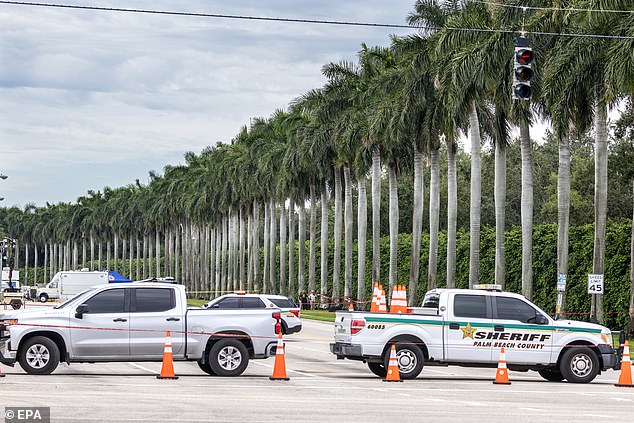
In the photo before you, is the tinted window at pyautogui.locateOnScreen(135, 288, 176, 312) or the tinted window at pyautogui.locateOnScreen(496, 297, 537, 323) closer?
the tinted window at pyautogui.locateOnScreen(135, 288, 176, 312)

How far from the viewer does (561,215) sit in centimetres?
4353

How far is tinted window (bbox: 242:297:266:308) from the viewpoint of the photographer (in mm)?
34812

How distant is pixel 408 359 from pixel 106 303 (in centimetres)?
638

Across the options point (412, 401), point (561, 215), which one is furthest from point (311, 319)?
point (412, 401)

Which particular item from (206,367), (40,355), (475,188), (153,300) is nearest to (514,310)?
(206,367)

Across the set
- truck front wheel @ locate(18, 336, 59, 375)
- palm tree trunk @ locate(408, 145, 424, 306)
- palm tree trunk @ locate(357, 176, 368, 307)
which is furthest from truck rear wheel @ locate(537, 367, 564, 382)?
palm tree trunk @ locate(357, 176, 368, 307)

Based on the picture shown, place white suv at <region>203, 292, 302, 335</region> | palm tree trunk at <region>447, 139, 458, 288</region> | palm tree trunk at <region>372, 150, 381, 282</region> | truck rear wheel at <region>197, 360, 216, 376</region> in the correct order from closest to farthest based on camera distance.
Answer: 1. truck rear wheel at <region>197, 360, 216, 376</region>
2. white suv at <region>203, 292, 302, 335</region>
3. palm tree trunk at <region>447, 139, 458, 288</region>
4. palm tree trunk at <region>372, 150, 381, 282</region>

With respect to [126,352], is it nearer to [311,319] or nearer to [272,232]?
[311,319]

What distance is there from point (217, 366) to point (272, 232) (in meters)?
71.8

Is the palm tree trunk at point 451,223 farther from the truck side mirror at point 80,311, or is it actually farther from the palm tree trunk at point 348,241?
the truck side mirror at point 80,311

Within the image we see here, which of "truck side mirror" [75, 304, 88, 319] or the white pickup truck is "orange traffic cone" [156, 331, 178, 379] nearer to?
the white pickup truck

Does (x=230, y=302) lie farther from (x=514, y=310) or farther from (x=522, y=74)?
(x=522, y=74)

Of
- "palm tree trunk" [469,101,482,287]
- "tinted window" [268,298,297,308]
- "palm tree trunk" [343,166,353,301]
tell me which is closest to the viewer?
"tinted window" [268,298,297,308]

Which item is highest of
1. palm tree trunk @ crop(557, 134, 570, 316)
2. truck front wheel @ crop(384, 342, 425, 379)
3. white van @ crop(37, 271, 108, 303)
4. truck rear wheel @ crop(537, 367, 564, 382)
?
palm tree trunk @ crop(557, 134, 570, 316)
